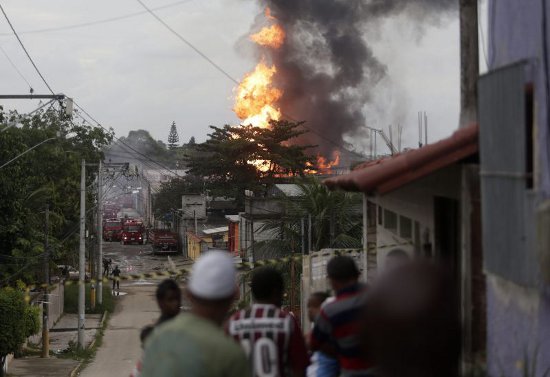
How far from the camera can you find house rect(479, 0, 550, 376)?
22.2 feet

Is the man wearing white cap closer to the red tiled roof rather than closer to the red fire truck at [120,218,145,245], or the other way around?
the red tiled roof

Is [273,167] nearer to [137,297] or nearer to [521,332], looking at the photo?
[137,297]

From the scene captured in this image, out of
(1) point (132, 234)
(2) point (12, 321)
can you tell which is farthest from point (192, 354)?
(1) point (132, 234)

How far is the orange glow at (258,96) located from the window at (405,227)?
46194 millimetres

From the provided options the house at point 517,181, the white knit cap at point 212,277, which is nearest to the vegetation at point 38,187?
the house at point 517,181

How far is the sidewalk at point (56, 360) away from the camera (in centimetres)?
2838

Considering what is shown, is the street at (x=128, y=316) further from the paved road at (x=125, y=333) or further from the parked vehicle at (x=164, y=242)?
the parked vehicle at (x=164, y=242)

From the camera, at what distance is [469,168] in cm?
866

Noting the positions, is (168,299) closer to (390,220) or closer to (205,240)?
(390,220)

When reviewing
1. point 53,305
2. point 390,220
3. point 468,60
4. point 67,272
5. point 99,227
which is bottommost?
point 53,305

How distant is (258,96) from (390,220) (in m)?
46.5

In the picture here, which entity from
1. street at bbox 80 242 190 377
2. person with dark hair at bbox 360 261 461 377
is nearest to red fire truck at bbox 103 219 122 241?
street at bbox 80 242 190 377

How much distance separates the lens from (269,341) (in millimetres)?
5594

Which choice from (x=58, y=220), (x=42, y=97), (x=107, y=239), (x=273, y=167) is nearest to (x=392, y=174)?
(x=42, y=97)
